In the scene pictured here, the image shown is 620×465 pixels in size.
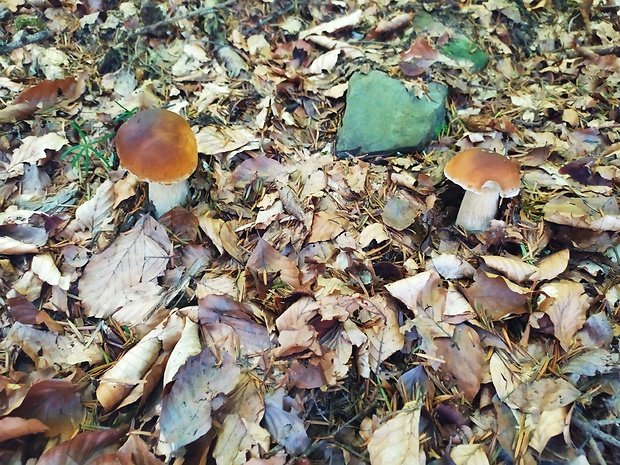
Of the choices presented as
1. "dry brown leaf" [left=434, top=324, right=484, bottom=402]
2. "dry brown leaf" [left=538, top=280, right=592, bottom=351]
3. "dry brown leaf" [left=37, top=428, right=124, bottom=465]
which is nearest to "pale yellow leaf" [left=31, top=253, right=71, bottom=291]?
"dry brown leaf" [left=37, top=428, right=124, bottom=465]

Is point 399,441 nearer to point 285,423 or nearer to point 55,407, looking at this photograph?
point 285,423

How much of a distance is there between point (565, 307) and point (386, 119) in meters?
1.64

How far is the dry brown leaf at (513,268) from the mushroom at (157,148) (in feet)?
5.39

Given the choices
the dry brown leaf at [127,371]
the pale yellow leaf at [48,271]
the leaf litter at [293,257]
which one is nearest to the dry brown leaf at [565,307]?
the leaf litter at [293,257]

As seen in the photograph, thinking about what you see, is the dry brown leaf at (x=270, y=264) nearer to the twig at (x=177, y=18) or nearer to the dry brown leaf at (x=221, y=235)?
the dry brown leaf at (x=221, y=235)

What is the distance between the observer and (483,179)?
7.93 feet

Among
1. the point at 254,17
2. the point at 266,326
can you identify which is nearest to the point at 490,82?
the point at 254,17

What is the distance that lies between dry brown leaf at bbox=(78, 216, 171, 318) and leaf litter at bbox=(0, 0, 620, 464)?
0.01 metres

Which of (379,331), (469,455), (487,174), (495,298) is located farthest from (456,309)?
(487,174)

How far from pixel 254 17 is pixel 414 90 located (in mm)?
1539

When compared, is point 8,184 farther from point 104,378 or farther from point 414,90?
point 414,90

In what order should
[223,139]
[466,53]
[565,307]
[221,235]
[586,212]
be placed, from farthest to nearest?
[466,53] → [223,139] → [586,212] → [221,235] → [565,307]

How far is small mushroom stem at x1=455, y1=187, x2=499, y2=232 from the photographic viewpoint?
2576 mm

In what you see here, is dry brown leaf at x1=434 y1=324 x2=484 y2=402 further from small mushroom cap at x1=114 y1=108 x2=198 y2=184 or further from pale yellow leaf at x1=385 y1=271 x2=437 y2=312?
small mushroom cap at x1=114 y1=108 x2=198 y2=184
